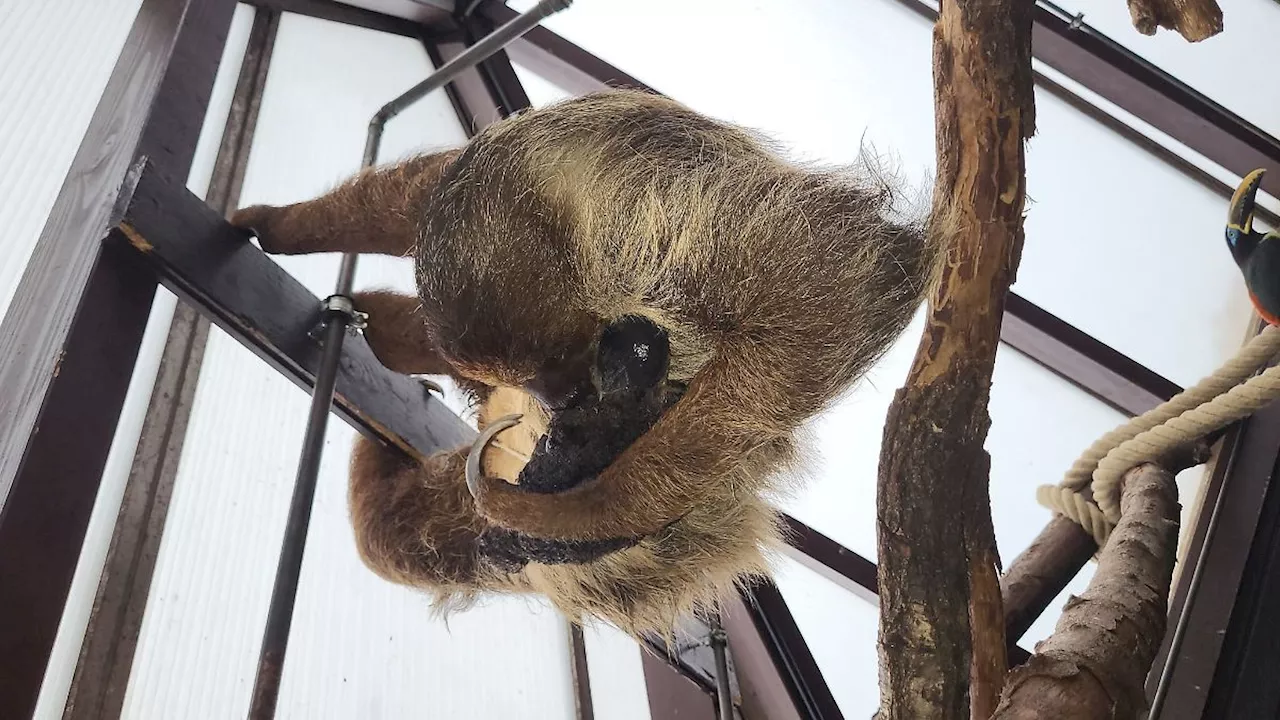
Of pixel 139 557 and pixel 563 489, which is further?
pixel 139 557

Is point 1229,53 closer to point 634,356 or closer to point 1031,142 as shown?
point 1031,142

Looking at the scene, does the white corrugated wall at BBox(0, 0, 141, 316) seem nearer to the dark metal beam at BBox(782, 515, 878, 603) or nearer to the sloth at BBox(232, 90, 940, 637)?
the sloth at BBox(232, 90, 940, 637)

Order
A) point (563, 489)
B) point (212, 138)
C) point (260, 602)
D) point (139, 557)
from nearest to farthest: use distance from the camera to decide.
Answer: point (563, 489) < point (139, 557) < point (260, 602) < point (212, 138)

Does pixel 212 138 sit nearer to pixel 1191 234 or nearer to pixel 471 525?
pixel 471 525

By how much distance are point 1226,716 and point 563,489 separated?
0.51 m

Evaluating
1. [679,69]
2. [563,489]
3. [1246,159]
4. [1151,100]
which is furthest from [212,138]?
[1246,159]

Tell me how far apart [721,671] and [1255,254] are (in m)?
0.64

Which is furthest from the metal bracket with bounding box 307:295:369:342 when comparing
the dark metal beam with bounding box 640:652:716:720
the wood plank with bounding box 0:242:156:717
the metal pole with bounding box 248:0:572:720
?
the dark metal beam with bounding box 640:652:716:720

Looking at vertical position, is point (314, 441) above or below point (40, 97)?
below

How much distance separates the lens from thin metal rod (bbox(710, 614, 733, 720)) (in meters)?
0.83

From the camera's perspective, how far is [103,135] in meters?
0.74

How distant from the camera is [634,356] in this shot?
0.60 m

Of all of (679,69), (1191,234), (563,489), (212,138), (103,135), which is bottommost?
(563,489)

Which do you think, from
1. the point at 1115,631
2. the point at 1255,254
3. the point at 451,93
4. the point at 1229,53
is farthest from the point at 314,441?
the point at 1229,53
